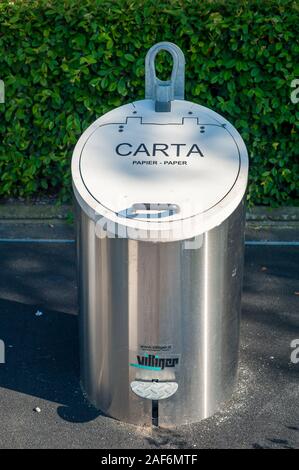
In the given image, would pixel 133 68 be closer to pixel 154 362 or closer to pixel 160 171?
pixel 160 171

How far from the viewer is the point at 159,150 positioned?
3980 mm

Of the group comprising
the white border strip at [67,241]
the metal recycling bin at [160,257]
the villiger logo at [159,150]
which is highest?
the villiger logo at [159,150]

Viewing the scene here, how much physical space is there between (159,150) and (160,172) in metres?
0.14

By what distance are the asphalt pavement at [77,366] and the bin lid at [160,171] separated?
0.97 meters

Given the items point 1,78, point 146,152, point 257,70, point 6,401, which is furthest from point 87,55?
point 6,401

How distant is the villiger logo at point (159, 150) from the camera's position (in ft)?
13.0

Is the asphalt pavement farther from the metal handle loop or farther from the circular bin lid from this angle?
the metal handle loop

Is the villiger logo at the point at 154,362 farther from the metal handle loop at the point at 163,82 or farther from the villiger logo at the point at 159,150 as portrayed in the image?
the metal handle loop at the point at 163,82

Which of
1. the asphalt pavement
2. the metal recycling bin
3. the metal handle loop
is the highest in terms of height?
the metal handle loop

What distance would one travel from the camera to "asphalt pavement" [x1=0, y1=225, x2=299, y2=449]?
3969mm

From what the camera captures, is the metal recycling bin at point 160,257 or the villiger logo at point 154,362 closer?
the metal recycling bin at point 160,257

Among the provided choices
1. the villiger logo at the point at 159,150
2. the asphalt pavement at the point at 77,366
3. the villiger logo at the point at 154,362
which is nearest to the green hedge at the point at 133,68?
the asphalt pavement at the point at 77,366

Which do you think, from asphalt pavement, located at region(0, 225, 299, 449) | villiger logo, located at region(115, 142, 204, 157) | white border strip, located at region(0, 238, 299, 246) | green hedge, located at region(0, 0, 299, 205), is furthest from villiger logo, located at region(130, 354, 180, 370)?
green hedge, located at region(0, 0, 299, 205)

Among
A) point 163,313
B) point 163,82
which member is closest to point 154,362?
point 163,313
